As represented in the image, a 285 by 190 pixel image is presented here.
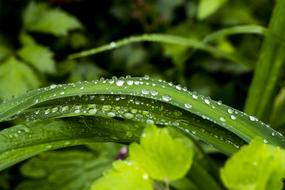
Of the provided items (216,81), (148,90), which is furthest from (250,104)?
(216,81)

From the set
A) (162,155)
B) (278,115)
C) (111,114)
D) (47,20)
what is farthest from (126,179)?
(47,20)

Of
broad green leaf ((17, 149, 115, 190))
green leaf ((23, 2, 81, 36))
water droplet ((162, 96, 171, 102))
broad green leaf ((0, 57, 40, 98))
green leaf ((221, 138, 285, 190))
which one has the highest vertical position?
green leaf ((23, 2, 81, 36))

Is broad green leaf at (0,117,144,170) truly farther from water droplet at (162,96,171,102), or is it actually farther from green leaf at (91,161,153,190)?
green leaf at (91,161,153,190)

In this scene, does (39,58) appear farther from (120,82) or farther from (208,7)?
(120,82)

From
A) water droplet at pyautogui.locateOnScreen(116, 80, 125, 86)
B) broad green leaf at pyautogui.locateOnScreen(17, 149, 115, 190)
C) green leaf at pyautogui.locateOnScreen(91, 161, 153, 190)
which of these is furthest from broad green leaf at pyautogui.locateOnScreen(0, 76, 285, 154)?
broad green leaf at pyautogui.locateOnScreen(17, 149, 115, 190)

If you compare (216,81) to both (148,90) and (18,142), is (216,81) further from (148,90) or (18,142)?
(18,142)

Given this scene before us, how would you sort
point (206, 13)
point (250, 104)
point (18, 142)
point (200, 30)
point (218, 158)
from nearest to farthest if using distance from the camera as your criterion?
point (18, 142)
point (250, 104)
point (206, 13)
point (218, 158)
point (200, 30)
